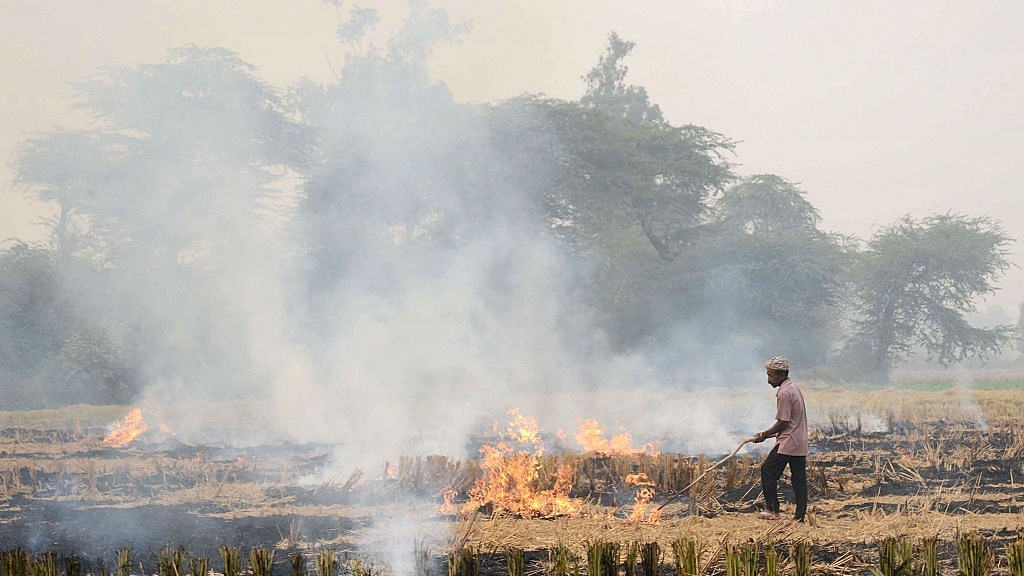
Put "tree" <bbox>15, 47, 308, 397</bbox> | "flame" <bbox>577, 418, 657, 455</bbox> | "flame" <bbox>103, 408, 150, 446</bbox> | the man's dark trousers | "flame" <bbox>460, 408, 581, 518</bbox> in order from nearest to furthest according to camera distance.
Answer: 1. the man's dark trousers
2. "flame" <bbox>460, 408, 581, 518</bbox>
3. "flame" <bbox>577, 418, 657, 455</bbox>
4. "flame" <bbox>103, 408, 150, 446</bbox>
5. "tree" <bbox>15, 47, 308, 397</bbox>

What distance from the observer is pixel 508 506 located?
8.63 meters

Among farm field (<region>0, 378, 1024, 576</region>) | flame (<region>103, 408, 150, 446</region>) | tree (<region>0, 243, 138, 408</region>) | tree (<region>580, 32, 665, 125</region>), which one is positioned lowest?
farm field (<region>0, 378, 1024, 576</region>)

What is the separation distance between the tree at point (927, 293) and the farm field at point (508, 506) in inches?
997

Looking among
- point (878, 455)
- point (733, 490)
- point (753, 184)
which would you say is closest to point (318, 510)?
point (733, 490)

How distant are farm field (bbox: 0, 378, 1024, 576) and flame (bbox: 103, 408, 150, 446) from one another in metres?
1.80

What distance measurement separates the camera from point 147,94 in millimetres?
24922

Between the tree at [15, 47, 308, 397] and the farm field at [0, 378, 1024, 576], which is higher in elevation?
the tree at [15, 47, 308, 397]

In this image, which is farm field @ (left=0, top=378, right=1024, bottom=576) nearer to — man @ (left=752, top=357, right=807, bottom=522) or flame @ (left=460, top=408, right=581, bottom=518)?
flame @ (left=460, top=408, right=581, bottom=518)

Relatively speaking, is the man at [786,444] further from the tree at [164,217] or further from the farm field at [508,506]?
the tree at [164,217]

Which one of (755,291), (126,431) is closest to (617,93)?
(755,291)

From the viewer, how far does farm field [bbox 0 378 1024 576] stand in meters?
7.02

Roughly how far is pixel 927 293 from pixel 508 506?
34078 mm

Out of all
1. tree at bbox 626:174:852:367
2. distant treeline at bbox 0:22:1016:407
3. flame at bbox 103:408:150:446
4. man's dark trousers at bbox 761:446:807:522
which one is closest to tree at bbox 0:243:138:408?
distant treeline at bbox 0:22:1016:407

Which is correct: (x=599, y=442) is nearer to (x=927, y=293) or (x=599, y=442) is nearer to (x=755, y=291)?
(x=755, y=291)
